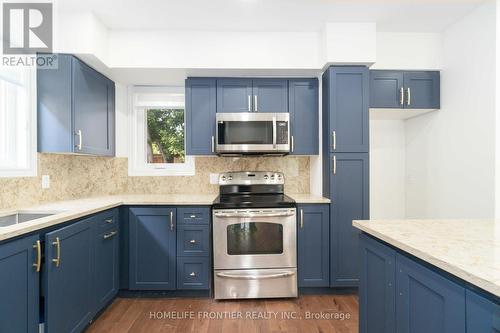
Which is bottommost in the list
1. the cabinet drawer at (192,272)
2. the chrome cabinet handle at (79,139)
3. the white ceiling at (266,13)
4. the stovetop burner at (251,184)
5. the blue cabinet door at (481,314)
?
the cabinet drawer at (192,272)

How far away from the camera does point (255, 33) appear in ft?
8.43

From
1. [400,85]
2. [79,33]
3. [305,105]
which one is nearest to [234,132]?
[305,105]

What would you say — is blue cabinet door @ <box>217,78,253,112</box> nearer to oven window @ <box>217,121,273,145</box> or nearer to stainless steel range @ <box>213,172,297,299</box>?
oven window @ <box>217,121,273,145</box>

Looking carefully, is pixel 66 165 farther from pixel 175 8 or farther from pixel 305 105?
pixel 305 105

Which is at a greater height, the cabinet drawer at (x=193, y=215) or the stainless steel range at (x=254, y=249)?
the cabinet drawer at (x=193, y=215)

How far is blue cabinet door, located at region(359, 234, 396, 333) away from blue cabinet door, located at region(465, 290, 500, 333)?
38 cm

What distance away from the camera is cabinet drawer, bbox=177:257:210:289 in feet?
→ 8.06

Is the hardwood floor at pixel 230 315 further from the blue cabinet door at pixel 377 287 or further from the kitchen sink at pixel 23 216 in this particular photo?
the kitchen sink at pixel 23 216

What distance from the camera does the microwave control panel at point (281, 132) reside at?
2.65 meters

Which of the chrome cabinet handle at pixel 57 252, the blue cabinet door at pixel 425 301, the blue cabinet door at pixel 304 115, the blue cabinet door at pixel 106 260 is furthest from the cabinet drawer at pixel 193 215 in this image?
the blue cabinet door at pixel 425 301

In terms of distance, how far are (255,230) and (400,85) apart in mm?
2071

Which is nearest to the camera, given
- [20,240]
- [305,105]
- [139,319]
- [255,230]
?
[20,240]

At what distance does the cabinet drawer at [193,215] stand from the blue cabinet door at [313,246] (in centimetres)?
88

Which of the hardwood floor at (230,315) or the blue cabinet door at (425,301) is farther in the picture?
the hardwood floor at (230,315)
